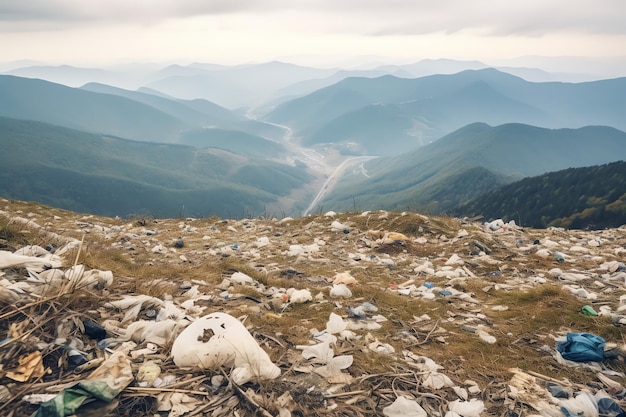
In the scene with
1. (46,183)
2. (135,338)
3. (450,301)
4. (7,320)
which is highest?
(7,320)

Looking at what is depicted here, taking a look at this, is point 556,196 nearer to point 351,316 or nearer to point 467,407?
point 351,316

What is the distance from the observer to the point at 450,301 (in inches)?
220

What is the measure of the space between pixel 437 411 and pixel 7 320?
12.1ft

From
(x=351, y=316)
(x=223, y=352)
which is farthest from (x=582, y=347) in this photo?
(x=223, y=352)

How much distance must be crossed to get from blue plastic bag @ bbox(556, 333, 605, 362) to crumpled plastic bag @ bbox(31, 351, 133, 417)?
4221mm

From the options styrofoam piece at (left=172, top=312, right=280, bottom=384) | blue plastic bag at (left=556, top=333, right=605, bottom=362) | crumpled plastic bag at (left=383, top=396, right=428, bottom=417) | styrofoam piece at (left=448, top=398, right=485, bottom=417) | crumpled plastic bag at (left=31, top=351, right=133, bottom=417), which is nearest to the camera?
crumpled plastic bag at (left=31, top=351, right=133, bottom=417)

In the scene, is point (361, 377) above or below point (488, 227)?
above

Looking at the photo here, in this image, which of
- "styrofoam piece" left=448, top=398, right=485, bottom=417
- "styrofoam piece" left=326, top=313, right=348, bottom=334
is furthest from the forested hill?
"styrofoam piece" left=448, top=398, right=485, bottom=417

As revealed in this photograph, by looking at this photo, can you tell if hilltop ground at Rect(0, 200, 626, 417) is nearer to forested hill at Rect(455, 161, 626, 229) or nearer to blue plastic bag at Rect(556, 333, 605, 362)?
blue plastic bag at Rect(556, 333, 605, 362)

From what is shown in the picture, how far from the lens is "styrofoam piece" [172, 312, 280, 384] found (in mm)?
3111

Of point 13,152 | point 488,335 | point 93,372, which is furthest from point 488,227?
point 13,152

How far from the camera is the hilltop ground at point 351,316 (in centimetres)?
295

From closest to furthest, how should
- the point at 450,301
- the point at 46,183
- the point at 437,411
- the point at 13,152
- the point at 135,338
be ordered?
1. the point at 437,411
2. the point at 135,338
3. the point at 450,301
4. the point at 46,183
5. the point at 13,152

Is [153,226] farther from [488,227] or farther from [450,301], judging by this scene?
[488,227]
